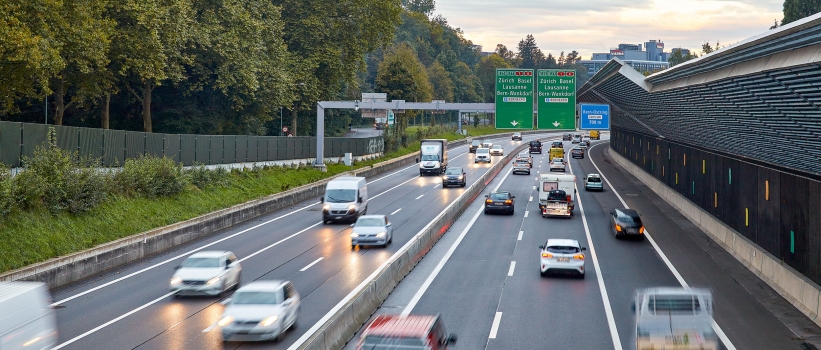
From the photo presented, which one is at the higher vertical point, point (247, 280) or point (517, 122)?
point (517, 122)

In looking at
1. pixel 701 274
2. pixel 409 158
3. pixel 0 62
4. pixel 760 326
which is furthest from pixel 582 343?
pixel 409 158

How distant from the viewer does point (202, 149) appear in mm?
51688

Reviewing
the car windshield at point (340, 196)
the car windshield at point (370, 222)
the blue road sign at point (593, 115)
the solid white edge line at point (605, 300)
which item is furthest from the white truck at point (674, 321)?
the blue road sign at point (593, 115)

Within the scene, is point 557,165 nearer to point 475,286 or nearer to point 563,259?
point 563,259

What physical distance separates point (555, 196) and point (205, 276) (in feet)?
90.4

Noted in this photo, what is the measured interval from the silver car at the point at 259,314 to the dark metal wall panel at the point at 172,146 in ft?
95.8

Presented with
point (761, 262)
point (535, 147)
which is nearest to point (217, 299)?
point (761, 262)

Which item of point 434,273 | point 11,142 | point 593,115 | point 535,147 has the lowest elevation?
point 434,273

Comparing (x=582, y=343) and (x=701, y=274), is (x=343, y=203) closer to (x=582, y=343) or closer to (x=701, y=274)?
(x=701, y=274)

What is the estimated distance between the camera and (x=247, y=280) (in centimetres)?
2747

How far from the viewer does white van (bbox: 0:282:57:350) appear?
1450 centimetres

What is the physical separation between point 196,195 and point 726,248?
2764cm

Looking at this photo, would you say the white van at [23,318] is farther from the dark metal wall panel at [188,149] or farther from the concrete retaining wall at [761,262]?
the dark metal wall panel at [188,149]

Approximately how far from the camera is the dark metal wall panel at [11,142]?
107ft
